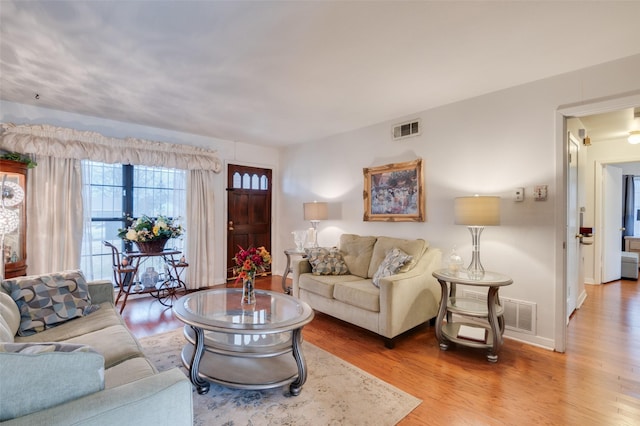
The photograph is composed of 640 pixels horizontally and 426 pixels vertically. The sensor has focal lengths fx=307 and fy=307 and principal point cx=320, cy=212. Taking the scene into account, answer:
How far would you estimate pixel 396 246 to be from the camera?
362 centimetres

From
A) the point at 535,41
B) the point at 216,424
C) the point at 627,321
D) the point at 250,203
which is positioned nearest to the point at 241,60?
the point at 535,41

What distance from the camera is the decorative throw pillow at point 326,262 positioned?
12.5 feet

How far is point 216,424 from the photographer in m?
1.81

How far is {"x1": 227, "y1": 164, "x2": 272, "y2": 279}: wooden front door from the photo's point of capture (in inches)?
215

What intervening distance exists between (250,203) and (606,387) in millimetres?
5104

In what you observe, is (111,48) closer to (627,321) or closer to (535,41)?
(535,41)

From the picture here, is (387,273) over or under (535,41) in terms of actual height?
under

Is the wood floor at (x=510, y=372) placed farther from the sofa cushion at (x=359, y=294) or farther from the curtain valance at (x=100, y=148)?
the curtain valance at (x=100, y=148)

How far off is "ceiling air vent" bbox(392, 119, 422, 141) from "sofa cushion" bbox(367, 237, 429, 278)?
4.37 ft

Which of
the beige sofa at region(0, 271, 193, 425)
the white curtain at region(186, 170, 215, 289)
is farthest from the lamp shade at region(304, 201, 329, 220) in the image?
the beige sofa at region(0, 271, 193, 425)

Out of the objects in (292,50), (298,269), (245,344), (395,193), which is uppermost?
(292,50)

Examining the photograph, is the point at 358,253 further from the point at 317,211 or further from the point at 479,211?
the point at 479,211

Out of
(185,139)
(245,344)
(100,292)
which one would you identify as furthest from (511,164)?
(185,139)

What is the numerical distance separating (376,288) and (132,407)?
2.47 metres
